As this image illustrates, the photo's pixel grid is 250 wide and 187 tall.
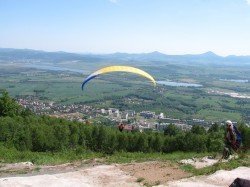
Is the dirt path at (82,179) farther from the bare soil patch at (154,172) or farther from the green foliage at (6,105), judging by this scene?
the green foliage at (6,105)

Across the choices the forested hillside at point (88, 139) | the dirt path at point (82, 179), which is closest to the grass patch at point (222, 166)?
the dirt path at point (82, 179)

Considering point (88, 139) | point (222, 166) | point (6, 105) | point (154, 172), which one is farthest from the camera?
point (6, 105)

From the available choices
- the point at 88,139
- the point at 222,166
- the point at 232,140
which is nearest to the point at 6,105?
the point at 88,139

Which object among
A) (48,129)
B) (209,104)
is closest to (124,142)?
(48,129)

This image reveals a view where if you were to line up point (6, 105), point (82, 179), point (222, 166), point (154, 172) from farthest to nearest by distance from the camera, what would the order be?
point (6, 105) → point (154, 172) → point (222, 166) → point (82, 179)

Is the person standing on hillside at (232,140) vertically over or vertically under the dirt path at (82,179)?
over

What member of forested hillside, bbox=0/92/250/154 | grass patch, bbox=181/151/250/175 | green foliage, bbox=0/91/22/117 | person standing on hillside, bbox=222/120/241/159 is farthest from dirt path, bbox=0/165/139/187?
green foliage, bbox=0/91/22/117

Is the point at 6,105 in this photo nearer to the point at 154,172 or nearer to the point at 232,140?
the point at 154,172

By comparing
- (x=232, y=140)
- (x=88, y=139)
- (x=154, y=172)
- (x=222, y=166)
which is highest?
(x=232, y=140)

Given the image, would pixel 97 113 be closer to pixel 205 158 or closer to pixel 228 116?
pixel 228 116
